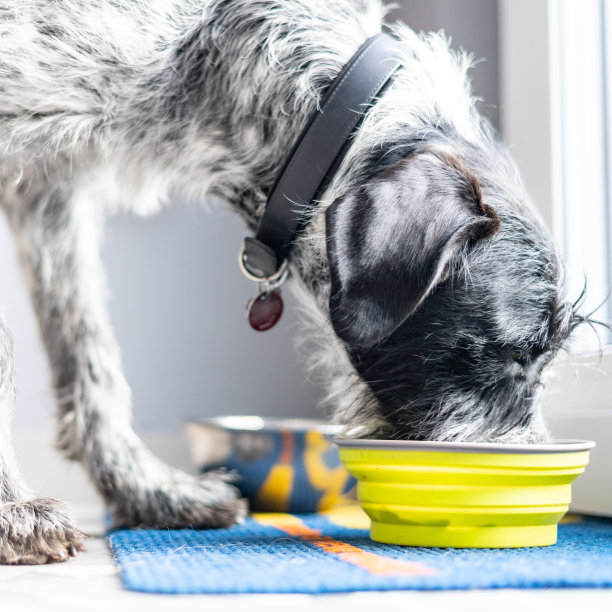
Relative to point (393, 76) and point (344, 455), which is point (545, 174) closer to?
point (393, 76)

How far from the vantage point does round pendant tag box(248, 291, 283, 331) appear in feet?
5.49

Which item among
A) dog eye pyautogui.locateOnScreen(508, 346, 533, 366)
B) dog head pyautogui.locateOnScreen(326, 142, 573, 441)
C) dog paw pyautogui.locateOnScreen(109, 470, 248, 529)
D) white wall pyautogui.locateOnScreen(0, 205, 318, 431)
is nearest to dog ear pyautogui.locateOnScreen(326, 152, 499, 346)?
dog head pyautogui.locateOnScreen(326, 142, 573, 441)

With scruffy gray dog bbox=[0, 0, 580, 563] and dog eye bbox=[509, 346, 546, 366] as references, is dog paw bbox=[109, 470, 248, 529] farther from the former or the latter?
dog eye bbox=[509, 346, 546, 366]

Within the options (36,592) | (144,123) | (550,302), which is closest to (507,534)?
(550,302)

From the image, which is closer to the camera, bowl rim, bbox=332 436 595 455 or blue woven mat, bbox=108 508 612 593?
blue woven mat, bbox=108 508 612 593

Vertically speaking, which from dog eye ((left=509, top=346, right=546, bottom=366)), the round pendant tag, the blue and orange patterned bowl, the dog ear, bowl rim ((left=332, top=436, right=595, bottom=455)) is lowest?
the blue and orange patterned bowl

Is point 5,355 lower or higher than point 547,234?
lower

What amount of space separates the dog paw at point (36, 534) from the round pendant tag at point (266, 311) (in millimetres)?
512

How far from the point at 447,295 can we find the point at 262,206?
1.47ft

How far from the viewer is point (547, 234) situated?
1570mm

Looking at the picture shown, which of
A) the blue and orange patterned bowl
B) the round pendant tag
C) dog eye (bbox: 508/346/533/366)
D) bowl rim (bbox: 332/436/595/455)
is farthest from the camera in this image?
the blue and orange patterned bowl

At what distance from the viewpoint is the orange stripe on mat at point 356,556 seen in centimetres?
110

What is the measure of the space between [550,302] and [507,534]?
1.40 ft

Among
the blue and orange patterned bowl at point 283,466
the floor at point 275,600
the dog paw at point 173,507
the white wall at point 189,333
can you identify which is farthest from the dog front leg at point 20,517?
the white wall at point 189,333
